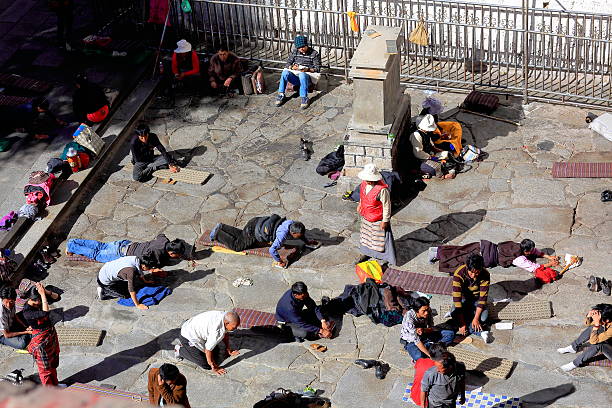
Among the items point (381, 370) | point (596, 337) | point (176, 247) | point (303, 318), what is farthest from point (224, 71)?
point (596, 337)

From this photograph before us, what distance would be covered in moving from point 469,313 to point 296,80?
22.2ft

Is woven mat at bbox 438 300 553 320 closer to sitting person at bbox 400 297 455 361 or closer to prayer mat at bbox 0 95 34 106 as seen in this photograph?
sitting person at bbox 400 297 455 361

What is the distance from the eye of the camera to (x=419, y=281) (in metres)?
11.1

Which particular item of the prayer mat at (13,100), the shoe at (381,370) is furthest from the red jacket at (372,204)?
the prayer mat at (13,100)

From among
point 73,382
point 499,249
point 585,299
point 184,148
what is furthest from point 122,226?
point 585,299

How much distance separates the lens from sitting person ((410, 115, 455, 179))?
12938mm

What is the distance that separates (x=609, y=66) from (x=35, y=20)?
11972mm

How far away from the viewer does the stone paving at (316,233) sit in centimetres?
984

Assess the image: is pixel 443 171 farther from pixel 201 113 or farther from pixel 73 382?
pixel 73 382

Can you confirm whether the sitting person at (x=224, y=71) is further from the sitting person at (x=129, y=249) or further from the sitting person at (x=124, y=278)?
the sitting person at (x=124, y=278)

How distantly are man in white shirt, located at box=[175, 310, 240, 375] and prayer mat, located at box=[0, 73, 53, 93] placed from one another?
7.67 meters

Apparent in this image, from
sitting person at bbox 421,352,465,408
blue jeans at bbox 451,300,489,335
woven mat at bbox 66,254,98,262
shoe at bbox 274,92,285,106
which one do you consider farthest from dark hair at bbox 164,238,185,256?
shoe at bbox 274,92,285,106

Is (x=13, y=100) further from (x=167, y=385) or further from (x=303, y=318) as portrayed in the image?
(x=167, y=385)

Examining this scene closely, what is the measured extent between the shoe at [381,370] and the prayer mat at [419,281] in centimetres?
145
